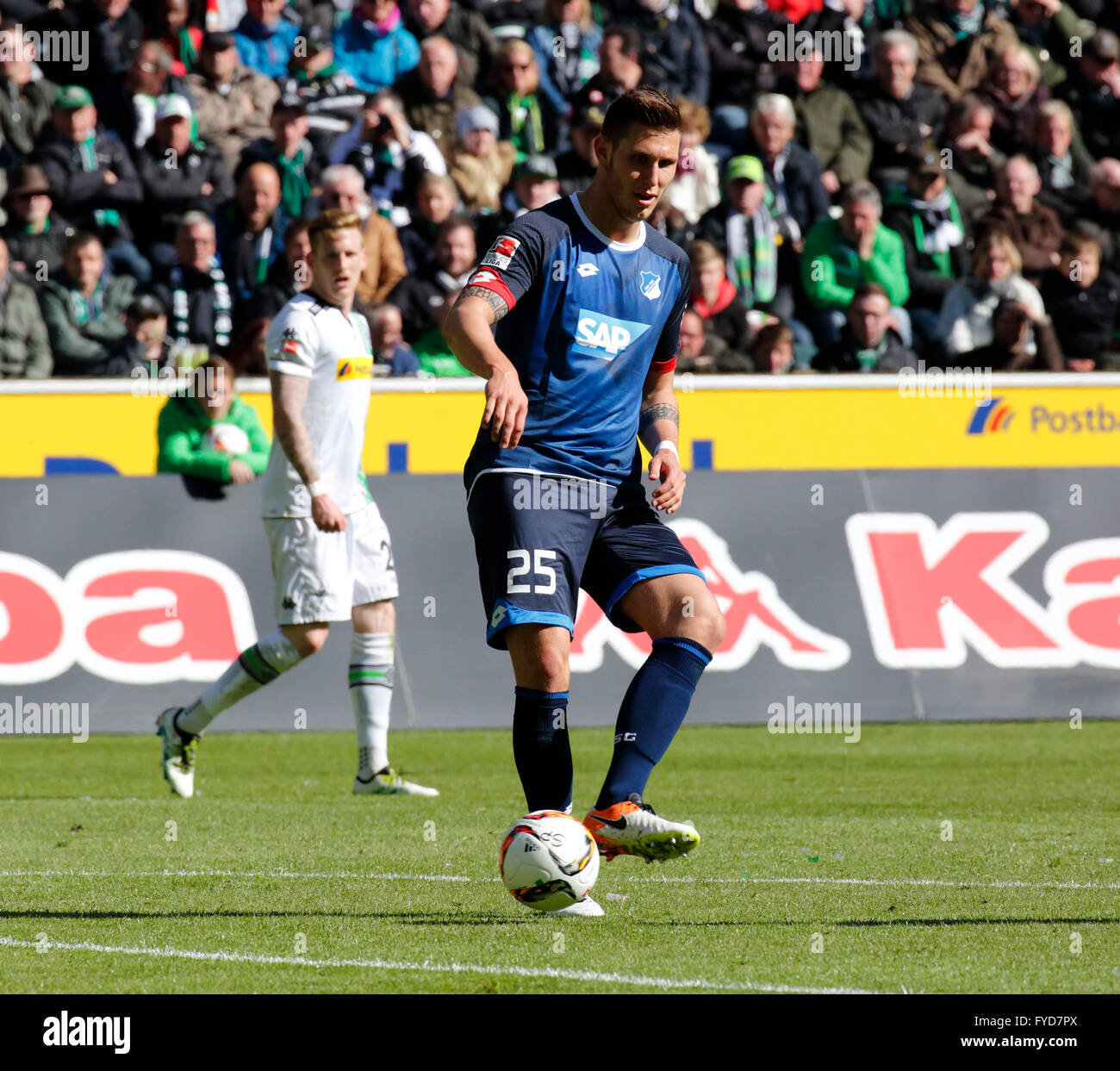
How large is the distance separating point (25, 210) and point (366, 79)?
3437 mm

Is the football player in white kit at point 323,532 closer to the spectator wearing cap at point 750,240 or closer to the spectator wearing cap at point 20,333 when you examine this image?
the spectator wearing cap at point 20,333

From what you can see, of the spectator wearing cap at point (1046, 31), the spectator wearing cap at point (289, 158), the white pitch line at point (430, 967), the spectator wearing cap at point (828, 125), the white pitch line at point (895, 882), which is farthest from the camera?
the spectator wearing cap at point (1046, 31)

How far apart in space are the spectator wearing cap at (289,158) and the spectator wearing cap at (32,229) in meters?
1.55

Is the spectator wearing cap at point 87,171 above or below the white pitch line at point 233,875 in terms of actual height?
above

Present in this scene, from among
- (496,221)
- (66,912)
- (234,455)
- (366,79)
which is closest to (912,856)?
(66,912)

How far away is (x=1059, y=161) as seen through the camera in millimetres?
17016

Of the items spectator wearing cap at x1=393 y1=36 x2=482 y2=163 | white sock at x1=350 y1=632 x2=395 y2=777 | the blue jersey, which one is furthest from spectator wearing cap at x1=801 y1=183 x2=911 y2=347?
the blue jersey

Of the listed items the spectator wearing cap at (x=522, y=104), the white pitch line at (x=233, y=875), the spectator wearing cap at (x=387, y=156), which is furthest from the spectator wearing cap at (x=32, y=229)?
the white pitch line at (x=233, y=875)

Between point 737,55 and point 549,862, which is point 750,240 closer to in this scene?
point 737,55

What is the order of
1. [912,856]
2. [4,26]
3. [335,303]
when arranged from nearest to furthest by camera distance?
1. [912,856]
2. [335,303]
3. [4,26]

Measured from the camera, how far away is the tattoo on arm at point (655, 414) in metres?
6.20

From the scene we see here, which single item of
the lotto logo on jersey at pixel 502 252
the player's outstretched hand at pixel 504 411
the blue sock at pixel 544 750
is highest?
the lotto logo on jersey at pixel 502 252

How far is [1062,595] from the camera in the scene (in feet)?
38.7

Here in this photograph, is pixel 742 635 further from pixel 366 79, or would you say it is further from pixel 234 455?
pixel 366 79
